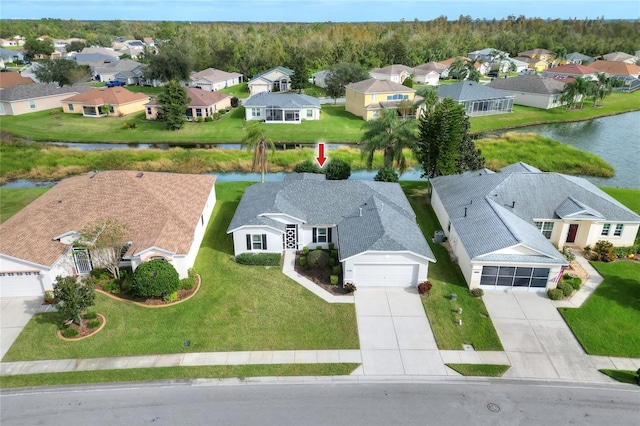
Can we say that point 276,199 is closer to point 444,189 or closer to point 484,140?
point 444,189

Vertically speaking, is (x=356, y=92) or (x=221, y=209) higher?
(x=356, y=92)

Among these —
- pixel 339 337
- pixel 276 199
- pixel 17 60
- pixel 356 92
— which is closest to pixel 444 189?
pixel 276 199

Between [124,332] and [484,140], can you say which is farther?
[484,140]

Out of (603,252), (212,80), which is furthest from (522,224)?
(212,80)

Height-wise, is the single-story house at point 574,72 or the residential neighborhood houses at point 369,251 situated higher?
the single-story house at point 574,72

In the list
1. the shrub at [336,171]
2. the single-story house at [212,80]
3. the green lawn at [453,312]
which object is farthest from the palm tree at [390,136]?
the single-story house at [212,80]

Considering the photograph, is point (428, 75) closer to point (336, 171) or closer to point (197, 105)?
point (197, 105)

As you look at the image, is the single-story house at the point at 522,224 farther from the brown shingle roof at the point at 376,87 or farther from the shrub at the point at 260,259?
the brown shingle roof at the point at 376,87

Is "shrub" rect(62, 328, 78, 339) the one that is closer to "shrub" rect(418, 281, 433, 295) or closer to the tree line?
"shrub" rect(418, 281, 433, 295)
